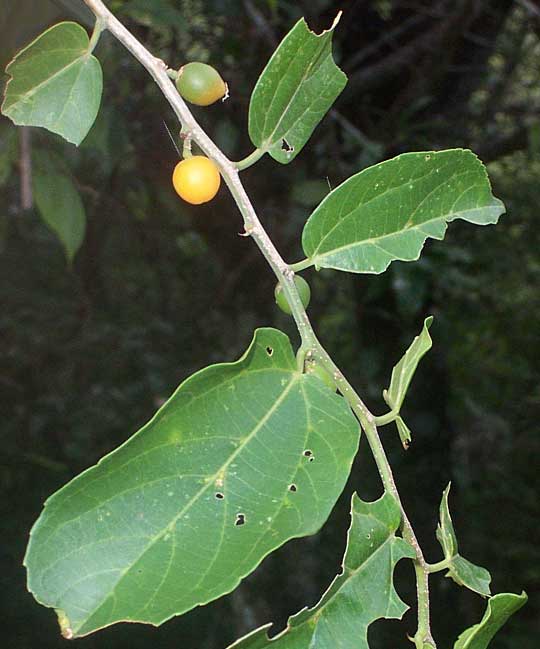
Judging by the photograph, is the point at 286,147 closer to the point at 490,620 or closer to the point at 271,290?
the point at 490,620

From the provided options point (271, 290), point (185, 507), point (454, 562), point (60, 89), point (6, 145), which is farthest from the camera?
point (271, 290)

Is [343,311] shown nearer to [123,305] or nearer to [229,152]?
[123,305]

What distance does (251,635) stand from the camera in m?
0.53

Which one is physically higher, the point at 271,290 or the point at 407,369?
the point at 407,369

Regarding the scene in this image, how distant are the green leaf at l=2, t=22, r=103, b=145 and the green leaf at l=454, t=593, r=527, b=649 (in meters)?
0.52

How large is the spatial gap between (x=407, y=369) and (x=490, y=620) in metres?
0.19

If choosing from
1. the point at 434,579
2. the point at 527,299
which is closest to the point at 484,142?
the point at 434,579

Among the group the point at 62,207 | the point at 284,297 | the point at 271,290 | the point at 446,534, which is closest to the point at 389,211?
the point at 284,297

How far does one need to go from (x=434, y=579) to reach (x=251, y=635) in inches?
97.3

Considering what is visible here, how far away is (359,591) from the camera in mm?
604

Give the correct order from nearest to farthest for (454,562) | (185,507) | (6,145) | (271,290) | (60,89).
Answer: (185,507), (454,562), (60,89), (6,145), (271,290)

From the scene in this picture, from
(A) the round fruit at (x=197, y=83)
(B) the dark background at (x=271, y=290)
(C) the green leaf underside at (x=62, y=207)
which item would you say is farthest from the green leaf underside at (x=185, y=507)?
(C) the green leaf underside at (x=62, y=207)

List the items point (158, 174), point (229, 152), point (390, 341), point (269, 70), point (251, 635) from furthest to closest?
point (390, 341), point (158, 174), point (229, 152), point (269, 70), point (251, 635)

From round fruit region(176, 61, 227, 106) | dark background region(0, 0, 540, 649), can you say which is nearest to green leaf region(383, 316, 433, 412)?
round fruit region(176, 61, 227, 106)
